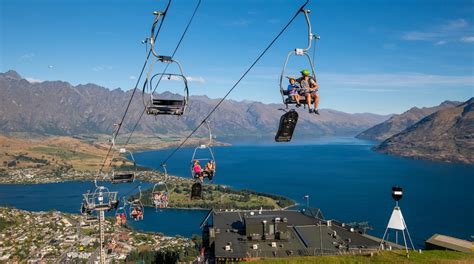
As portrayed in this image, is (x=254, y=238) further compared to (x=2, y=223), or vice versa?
(x=2, y=223)

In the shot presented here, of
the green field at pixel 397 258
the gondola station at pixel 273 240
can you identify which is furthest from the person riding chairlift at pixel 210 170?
the gondola station at pixel 273 240

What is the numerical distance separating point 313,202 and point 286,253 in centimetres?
8732

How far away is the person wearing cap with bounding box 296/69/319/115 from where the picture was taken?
→ 12625mm

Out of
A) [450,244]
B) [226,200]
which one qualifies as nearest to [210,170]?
[450,244]

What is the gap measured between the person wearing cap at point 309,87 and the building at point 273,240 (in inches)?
963

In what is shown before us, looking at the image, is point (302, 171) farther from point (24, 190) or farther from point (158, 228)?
point (24, 190)

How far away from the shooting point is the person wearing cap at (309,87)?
1262 cm

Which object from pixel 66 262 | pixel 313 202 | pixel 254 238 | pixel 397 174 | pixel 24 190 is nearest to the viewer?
pixel 254 238

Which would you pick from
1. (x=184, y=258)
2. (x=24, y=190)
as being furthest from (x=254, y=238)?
(x=24, y=190)

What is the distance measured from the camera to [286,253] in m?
36.2

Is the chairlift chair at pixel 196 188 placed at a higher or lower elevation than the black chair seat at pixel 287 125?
lower

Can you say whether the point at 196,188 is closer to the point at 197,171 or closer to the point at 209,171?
the point at 197,171

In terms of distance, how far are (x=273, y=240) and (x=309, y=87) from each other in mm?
29920

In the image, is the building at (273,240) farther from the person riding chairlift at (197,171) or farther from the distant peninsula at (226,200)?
the distant peninsula at (226,200)
